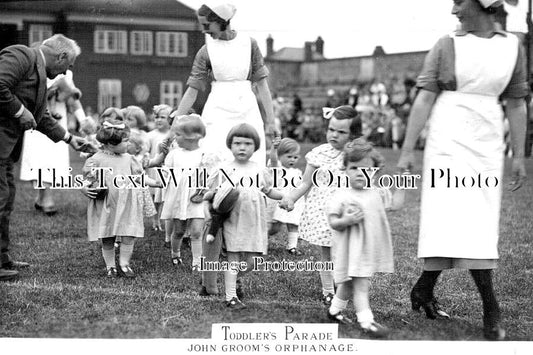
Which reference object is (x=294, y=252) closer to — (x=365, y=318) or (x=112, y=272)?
(x=112, y=272)

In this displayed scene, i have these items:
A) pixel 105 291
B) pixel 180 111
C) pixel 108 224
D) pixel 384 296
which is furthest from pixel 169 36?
pixel 384 296

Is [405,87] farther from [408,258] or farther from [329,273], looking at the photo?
[329,273]

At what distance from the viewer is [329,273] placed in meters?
4.35

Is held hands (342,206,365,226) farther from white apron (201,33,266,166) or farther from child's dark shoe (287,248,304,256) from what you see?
child's dark shoe (287,248,304,256)

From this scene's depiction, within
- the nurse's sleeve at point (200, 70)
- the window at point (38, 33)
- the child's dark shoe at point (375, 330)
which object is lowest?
the child's dark shoe at point (375, 330)

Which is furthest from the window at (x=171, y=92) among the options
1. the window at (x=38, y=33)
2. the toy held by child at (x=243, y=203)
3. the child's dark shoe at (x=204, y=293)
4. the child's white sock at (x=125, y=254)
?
the child's dark shoe at (x=204, y=293)

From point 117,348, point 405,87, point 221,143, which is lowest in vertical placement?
point 117,348

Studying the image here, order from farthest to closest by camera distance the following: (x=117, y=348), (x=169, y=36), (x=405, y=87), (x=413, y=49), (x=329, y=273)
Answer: (x=405, y=87) < (x=169, y=36) < (x=413, y=49) < (x=329, y=273) < (x=117, y=348)

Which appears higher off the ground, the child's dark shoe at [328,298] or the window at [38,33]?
the window at [38,33]

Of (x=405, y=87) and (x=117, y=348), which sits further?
(x=405, y=87)

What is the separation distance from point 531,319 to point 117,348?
222 cm

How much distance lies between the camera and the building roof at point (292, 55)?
515 cm

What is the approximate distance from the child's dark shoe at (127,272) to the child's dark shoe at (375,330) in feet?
5.79

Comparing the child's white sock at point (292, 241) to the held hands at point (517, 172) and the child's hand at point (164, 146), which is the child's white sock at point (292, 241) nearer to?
the child's hand at point (164, 146)
